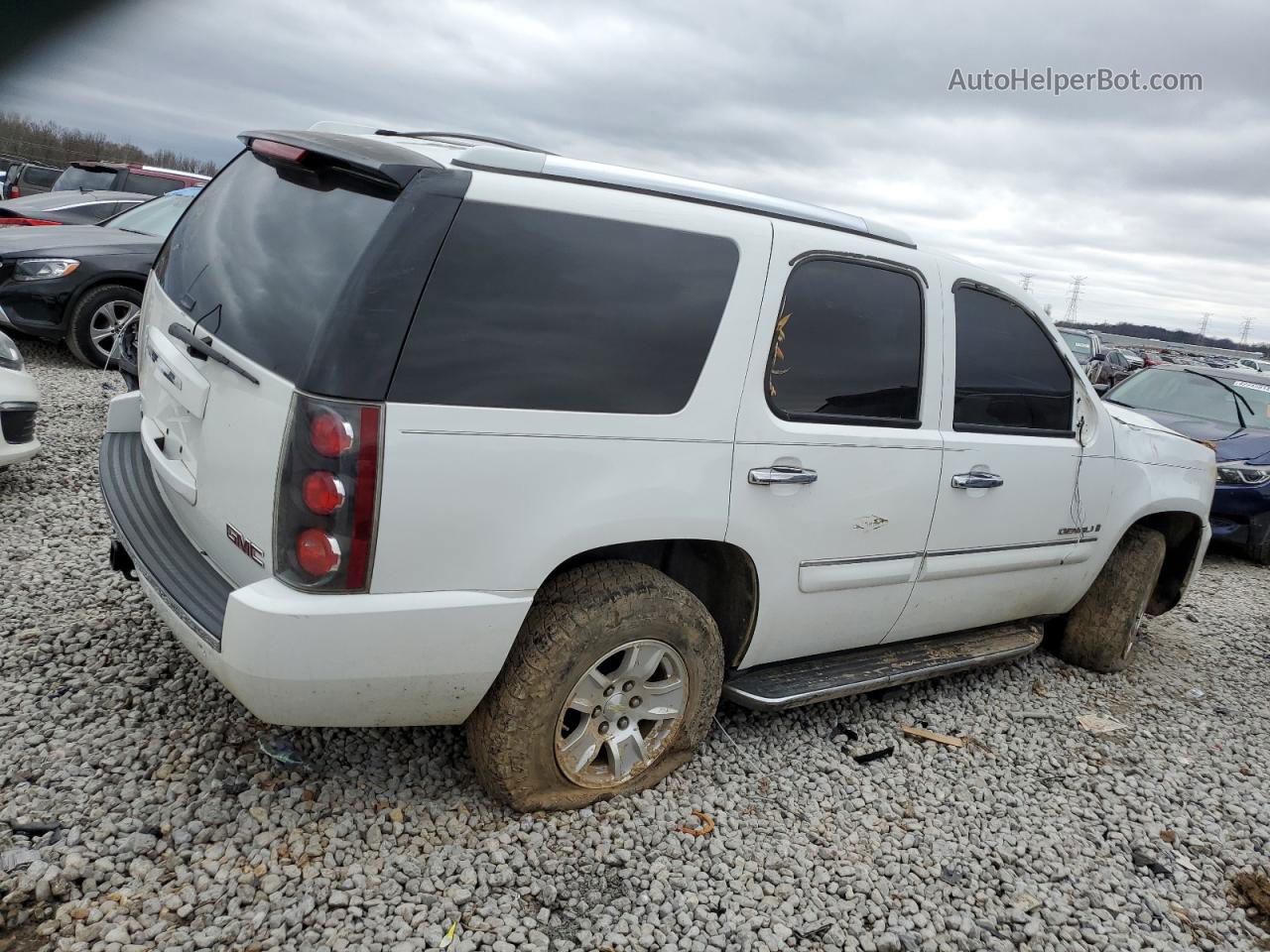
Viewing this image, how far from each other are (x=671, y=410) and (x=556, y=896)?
1435 mm

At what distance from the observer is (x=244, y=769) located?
293 cm

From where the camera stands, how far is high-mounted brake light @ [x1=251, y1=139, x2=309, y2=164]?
2576 mm

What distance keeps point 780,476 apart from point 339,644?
56.5 inches

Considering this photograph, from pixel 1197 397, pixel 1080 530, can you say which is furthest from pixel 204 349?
pixel 1197 397

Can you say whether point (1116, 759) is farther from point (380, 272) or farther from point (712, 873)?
point (380, 272)

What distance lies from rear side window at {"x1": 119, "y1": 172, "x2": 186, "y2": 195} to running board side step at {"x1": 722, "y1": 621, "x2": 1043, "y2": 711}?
12.3m

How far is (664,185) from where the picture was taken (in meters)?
2.88

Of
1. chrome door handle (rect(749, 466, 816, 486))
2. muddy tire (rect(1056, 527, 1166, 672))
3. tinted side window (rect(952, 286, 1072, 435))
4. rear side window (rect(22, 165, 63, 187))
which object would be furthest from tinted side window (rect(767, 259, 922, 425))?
rear side window (rect(22, 165, 63, 187))

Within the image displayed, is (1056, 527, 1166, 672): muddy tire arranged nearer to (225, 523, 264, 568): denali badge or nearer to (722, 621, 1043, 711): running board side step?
(722, 621, 1043, 711): running board side step

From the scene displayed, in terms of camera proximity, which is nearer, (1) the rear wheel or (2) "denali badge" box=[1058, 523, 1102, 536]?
(2) "denali badge" box=[1058, 523, 1102, 536]

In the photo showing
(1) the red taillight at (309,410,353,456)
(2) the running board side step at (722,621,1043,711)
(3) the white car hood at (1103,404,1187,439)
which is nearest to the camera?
(1) the red taillight at (309,410,353,456)

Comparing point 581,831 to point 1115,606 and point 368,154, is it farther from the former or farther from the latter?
point 1115,606

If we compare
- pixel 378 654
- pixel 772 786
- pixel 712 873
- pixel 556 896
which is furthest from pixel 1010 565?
pixel 378 654

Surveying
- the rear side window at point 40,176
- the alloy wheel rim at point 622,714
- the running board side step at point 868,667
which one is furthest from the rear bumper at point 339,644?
the rear side window at point 40,176
